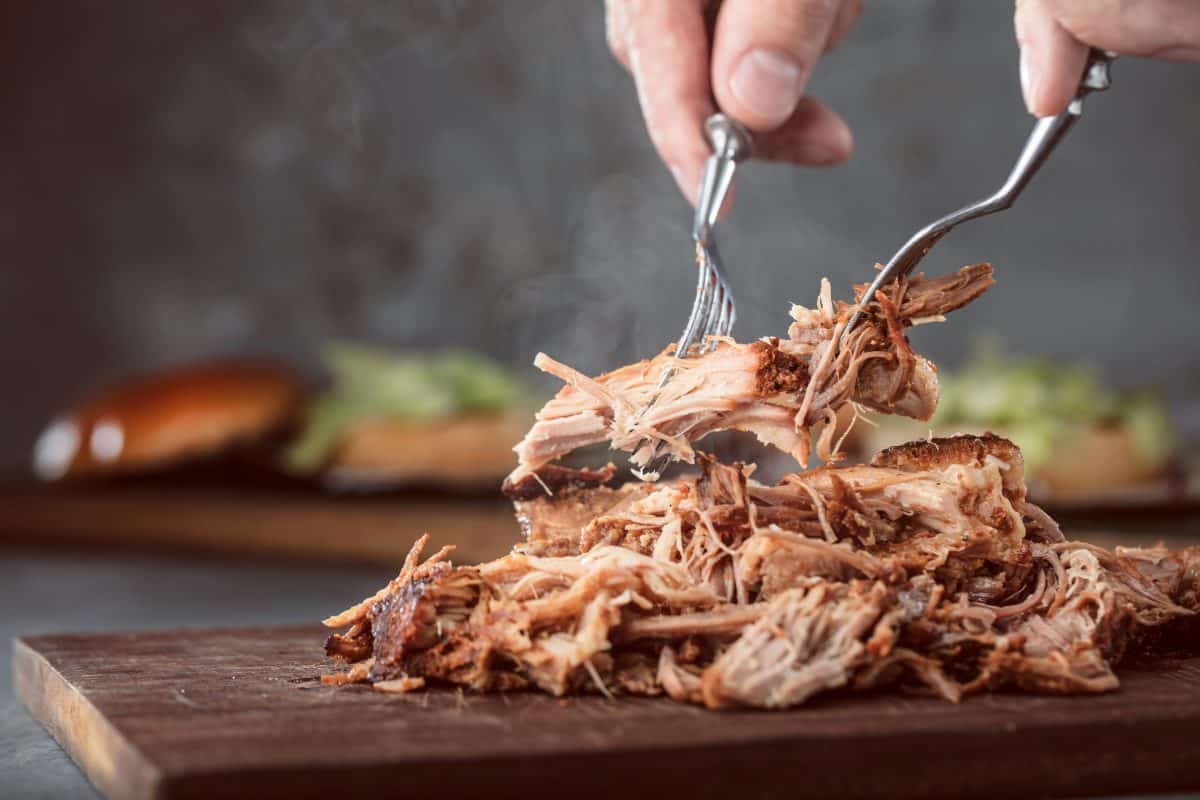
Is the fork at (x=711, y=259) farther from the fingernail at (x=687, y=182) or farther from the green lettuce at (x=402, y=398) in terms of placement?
the green lettuce at (x=402, y=398)

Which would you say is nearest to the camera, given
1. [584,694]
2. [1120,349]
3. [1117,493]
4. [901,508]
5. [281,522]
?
[584,694]

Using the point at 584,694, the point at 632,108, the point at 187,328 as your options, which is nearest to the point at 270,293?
the point at 187,328

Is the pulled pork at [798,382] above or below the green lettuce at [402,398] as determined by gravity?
below

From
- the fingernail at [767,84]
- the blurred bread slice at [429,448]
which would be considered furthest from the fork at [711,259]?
the blurred bread slice at [429,448]

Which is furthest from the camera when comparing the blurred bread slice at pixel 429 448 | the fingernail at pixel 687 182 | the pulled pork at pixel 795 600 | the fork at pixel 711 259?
the blurred bread slice at pixel 429 448

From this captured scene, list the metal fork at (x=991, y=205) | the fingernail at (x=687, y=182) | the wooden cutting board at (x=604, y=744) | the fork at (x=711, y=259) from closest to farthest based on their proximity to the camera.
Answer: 1. the wooden cutting board at (x=604, y=744)
2. the metal fork at (x=991, y=205)
3. the fork at (x=711, y=259)
4. the fingernail at (x=687, y=182)

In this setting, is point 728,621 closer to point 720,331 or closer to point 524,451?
point 524,451

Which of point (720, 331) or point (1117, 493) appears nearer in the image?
point (720, 331)
